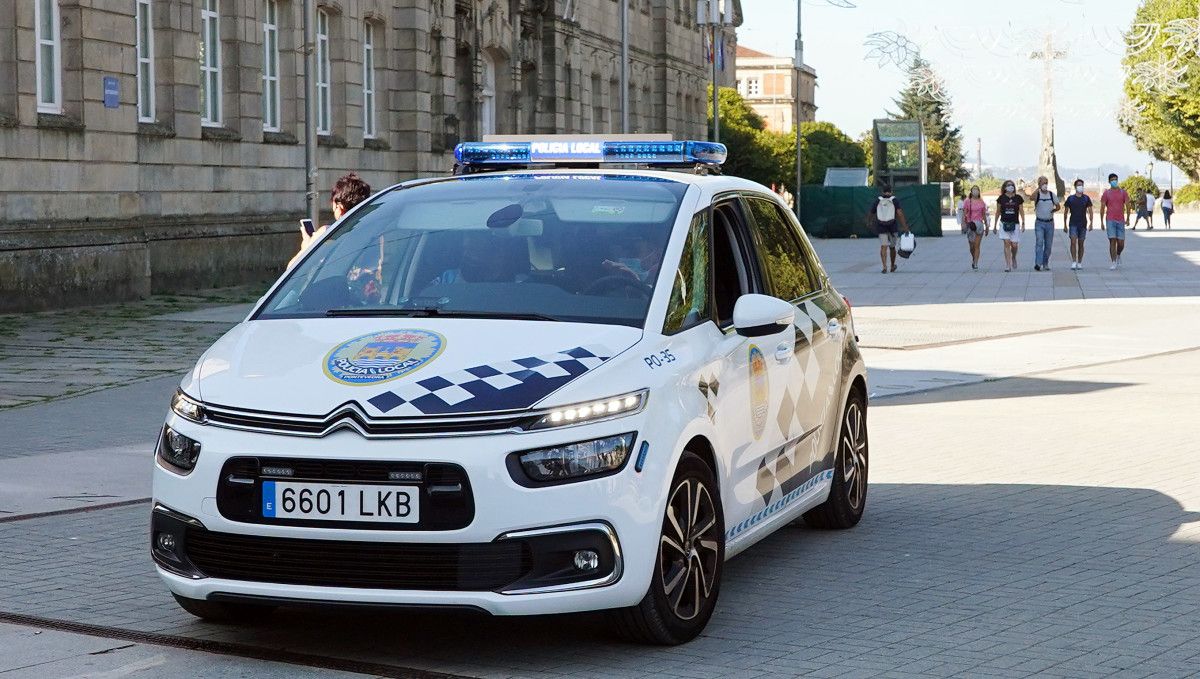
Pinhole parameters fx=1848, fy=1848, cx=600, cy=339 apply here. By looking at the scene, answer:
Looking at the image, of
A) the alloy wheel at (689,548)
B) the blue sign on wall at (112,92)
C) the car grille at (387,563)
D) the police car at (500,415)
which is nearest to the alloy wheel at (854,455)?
the police car at (500,415)

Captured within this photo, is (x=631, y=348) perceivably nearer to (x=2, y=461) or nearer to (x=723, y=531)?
(x=723, y=531)

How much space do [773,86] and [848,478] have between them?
164035 mm

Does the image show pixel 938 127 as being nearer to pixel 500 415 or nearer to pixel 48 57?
pixel 48 57

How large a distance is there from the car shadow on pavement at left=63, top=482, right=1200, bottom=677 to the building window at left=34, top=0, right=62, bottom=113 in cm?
1685

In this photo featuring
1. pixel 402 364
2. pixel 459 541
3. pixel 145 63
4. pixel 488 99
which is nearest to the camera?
pixel 459 541

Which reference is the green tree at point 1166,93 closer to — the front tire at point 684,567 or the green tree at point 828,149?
the green tree at point 828,149

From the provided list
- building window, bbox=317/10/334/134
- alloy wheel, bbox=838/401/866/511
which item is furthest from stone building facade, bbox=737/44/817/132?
alloy wheel, bbox=838/401/866/511

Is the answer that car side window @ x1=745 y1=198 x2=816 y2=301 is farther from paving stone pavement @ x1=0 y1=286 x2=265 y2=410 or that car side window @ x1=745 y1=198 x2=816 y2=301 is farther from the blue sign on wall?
the blue sign on wall

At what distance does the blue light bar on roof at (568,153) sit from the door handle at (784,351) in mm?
1263

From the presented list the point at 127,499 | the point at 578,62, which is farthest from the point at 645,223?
the point at 578,62

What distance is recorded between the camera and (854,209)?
62375 mm

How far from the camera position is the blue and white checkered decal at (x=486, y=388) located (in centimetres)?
554

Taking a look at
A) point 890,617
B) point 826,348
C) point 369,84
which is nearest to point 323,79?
point 369,84

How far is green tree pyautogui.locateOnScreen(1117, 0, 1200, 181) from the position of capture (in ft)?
266
